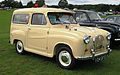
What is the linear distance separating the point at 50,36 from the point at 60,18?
96cm

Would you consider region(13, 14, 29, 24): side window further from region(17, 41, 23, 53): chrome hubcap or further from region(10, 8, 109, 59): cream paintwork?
region(17, 41, 23, 53): chrome hubcap

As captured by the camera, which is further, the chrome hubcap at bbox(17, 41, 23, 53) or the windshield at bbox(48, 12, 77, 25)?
the chrome hubcap at bbox(17, 41, 23, 53)

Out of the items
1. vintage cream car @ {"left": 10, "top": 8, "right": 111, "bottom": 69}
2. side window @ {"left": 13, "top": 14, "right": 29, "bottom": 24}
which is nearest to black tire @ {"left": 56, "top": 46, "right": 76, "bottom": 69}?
vintage cream car @ {"left": 10, "top": 8, "right": 111, "bottom": 69}

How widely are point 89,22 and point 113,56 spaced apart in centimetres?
322

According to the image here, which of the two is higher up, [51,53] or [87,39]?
[87,39]

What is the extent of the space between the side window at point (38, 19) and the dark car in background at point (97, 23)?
91.9 inches

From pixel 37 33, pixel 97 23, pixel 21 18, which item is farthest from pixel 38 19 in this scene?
pixel 97 23

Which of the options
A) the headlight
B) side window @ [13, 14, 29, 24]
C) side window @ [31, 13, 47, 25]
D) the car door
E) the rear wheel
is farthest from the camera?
the rear wheel

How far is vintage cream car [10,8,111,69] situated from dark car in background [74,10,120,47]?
2.33 meters

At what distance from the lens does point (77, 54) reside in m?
7.78

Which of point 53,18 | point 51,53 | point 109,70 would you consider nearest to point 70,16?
point 53,18

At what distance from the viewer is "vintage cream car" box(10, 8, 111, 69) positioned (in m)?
7.89

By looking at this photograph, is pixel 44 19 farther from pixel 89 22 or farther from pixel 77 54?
pixel 89 22

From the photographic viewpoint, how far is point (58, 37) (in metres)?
8.34
